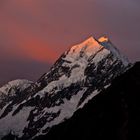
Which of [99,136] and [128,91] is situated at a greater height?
[128,91]

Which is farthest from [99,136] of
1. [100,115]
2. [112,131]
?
[100,115]

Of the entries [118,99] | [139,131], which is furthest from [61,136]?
[139,131]

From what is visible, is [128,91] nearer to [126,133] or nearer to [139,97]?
[139,97]

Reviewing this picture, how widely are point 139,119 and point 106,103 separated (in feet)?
75.7

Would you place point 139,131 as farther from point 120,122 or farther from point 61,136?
point 61,136

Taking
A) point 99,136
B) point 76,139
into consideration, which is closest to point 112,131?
point 99,136

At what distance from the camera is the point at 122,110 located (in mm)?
185000

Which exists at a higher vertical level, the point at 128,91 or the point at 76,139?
the point at 128,91

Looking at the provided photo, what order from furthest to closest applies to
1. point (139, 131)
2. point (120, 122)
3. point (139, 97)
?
point (139, 97) < point (120, 122) < point (139, 131)

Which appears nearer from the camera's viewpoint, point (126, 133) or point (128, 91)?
point (126, 133)

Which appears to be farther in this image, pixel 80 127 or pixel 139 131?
pixel 80 127

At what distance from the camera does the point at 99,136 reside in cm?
17438

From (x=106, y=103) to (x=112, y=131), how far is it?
25.1m

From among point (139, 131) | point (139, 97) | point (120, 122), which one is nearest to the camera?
point (139, 131)
